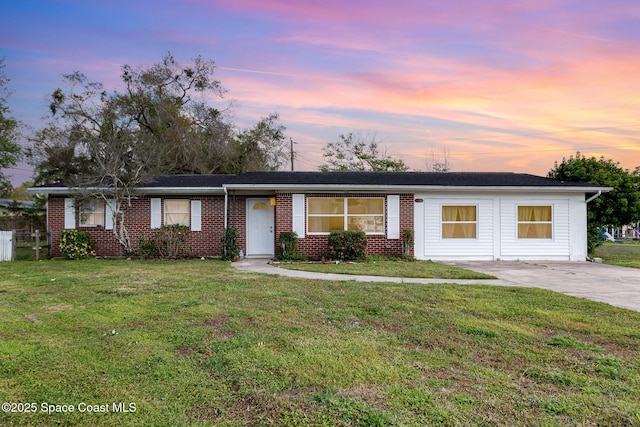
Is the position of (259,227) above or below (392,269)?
above

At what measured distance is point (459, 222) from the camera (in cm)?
1325

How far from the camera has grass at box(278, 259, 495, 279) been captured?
9.24m

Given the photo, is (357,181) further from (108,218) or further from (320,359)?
(320,359)

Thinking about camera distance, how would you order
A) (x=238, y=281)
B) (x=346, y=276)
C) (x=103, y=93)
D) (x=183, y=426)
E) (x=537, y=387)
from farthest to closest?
(x=103, y=93), (x=346, y=276), (x=238, y=281), (x=537, y=387), (x=183, y=426)

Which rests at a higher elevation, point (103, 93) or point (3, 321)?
point (103, 93)

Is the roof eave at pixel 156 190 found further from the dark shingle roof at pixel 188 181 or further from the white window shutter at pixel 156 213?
the white window shutter at pixel 156 213

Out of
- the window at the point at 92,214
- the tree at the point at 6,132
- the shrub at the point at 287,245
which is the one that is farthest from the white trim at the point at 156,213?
the tree at the point at 6,132

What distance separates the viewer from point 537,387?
312cm

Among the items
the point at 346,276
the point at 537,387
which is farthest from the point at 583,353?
the point at 346,276

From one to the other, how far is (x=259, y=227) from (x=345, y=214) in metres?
3.17

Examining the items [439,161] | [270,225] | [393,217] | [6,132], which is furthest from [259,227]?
[439,161]

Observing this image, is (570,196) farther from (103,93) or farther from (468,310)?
(103,93)

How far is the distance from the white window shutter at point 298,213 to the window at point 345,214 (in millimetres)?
259

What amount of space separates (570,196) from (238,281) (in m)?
11.7
